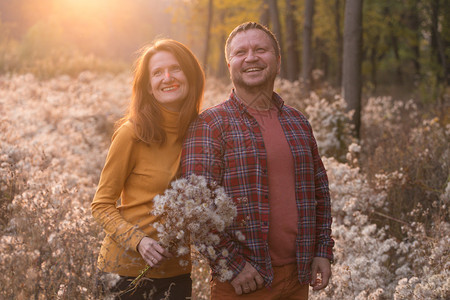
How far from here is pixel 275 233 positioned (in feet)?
8.75

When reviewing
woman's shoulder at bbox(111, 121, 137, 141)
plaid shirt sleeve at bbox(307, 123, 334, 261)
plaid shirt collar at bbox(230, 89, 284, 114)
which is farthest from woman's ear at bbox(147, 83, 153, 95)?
plaid shirt sleeve at bbox(307, 123, 334, 261)

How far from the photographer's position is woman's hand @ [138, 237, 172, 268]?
2307mm

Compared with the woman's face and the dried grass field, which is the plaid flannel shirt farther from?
the dried grass field

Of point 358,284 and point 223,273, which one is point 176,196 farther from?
point 358,284

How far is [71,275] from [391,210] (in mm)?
4126

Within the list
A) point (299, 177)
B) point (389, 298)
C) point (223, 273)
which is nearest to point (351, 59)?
point (389, 298)

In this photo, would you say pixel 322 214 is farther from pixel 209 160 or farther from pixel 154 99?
pixel 154 99

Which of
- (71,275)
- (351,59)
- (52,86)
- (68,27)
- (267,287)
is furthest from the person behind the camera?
(68,27)

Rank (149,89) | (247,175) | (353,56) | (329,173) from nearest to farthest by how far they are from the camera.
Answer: (247,175), (149,89), (329,173), (353,56)

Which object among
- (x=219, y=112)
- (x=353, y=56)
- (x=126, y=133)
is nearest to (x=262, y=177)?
(x=219, y=112)

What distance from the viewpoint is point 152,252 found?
2326 mm

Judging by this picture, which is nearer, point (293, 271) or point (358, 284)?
point (293, 271)

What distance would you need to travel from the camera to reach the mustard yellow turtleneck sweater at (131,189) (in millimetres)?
2600

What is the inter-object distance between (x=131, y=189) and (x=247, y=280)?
903 millimetres
